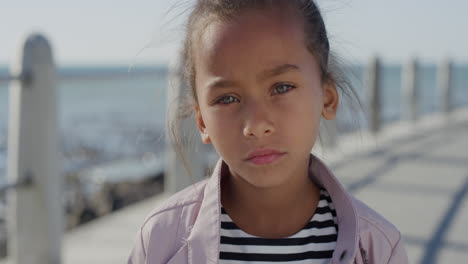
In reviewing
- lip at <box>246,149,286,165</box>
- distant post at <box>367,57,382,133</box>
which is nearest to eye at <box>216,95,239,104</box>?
lip at <box>246,149,286,165</box>

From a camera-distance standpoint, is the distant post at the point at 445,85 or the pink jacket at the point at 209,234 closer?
the pink jacket at the point at 209,234

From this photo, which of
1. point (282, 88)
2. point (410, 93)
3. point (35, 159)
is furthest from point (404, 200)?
point (410, 93)

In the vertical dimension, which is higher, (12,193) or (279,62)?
(279,62)

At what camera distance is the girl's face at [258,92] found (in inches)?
55.7

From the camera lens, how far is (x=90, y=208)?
779 centimetres

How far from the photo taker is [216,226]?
146 cm

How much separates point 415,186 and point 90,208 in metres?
4.46

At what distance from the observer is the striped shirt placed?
4.83ft

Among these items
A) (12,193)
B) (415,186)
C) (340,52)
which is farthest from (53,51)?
(415,186)

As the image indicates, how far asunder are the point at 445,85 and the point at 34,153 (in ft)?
31.6

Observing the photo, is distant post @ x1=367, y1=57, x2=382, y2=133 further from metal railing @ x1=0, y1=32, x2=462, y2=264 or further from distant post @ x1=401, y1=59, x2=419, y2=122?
metal railing @ x1=0, y1=32, x2=462, y2=264

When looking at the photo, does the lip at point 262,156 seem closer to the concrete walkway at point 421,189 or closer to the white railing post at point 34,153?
the white railing post at point 34,153

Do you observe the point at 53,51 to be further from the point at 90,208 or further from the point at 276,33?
the point at 90,208

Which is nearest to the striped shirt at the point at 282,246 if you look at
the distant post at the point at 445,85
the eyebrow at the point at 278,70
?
the eyebrow at the point at 278,70
